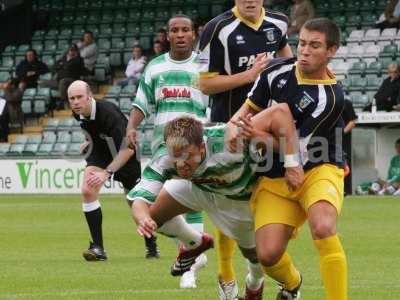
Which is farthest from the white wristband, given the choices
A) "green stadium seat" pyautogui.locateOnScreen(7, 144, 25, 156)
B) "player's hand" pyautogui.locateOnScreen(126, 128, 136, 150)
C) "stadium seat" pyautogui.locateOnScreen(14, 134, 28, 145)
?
"stadium seat" pyautogui.locateOnScreen(14, 134, 28, 145)

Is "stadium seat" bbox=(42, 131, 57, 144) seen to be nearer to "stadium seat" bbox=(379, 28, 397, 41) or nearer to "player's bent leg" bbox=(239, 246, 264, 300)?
"stadium seat" bbox=(379, 28, 397, 41)

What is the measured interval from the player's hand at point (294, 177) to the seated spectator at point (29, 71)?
925 inches

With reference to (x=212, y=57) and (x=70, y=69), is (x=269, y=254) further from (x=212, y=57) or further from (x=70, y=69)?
(x=70, y=69)

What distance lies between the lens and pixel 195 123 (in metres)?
6.83

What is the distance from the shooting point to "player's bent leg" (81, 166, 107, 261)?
37.7 feet

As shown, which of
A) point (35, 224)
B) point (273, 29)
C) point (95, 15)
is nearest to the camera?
point (273, 29)

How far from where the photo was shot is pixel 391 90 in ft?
74.8

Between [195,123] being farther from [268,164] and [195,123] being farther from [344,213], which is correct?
[344,213]

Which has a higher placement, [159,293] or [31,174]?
[159,293]

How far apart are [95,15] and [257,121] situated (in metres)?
Answer: 26.8

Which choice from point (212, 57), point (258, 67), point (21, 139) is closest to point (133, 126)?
point (212, 57)

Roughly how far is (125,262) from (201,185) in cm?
410

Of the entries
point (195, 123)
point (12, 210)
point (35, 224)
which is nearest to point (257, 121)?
point (195, 123)

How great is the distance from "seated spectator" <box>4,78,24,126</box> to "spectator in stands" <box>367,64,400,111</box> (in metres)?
10.4
